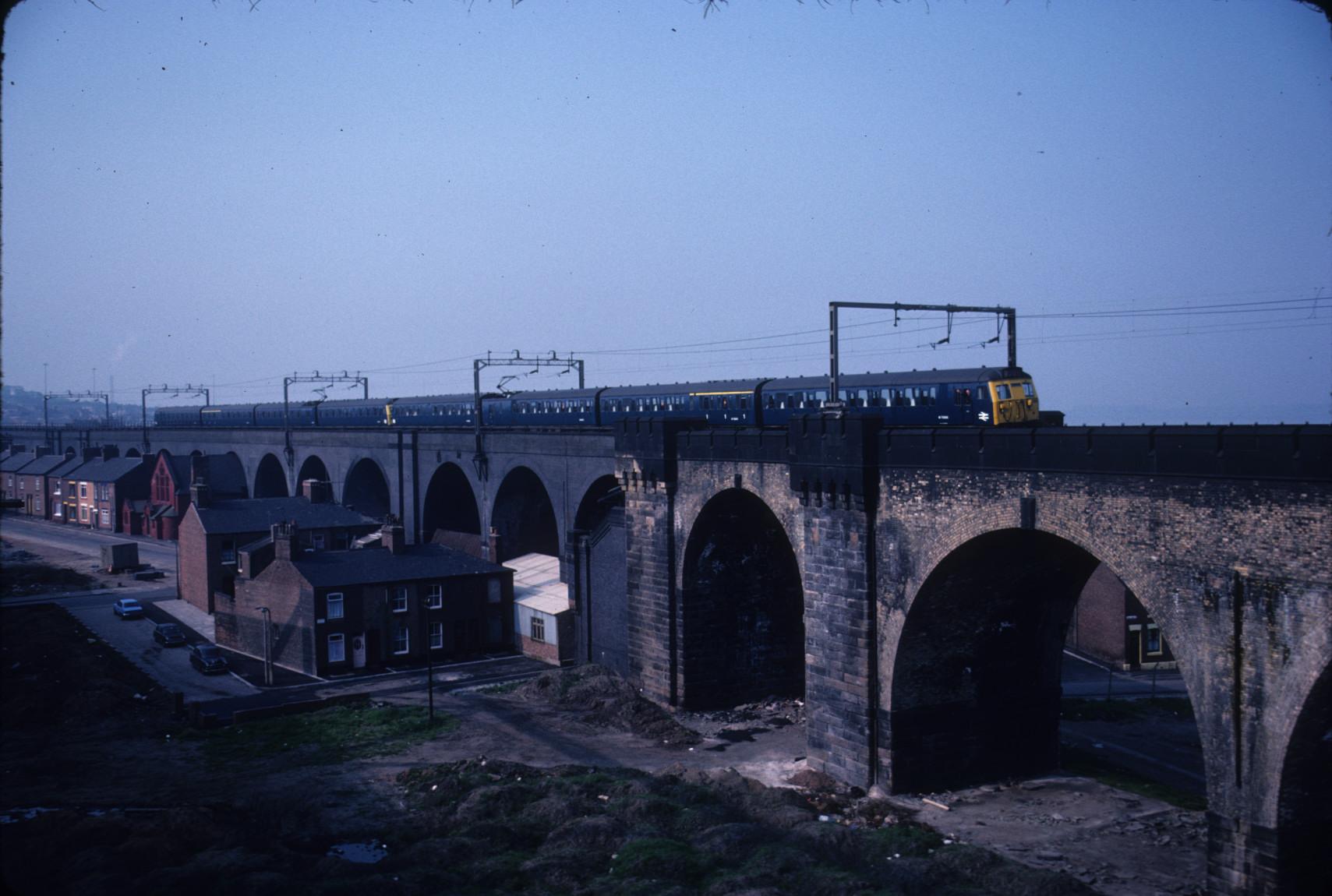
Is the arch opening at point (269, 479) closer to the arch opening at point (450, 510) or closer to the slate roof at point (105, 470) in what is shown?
the slate roof at point (105, 470)

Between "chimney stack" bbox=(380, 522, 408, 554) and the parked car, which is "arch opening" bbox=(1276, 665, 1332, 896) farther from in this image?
the parked car

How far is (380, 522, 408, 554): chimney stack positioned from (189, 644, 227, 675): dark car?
23.9ft

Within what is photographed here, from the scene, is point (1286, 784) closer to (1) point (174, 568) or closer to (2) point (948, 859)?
(2) point (948, 859)

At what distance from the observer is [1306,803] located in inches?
622

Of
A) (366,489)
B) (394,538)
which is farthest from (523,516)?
(366,489)

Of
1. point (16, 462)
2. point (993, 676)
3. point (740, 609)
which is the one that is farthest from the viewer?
point (16, 462)

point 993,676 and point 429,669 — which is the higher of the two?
point 993,676

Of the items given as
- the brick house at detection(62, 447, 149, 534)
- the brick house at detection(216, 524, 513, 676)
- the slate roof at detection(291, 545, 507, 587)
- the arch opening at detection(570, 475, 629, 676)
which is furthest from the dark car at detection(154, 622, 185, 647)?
the brick house at detection(62, 447, 149, 534)

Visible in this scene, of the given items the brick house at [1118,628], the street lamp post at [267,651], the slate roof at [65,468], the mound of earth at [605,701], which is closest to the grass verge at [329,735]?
the mound of earth at [605,701]

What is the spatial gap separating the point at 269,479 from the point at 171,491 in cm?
872

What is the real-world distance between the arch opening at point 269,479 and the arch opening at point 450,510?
26.5 metres

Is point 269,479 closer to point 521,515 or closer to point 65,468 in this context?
point 65,468

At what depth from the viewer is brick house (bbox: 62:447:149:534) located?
3044 inches

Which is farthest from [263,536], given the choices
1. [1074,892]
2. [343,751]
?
[1074,892]
